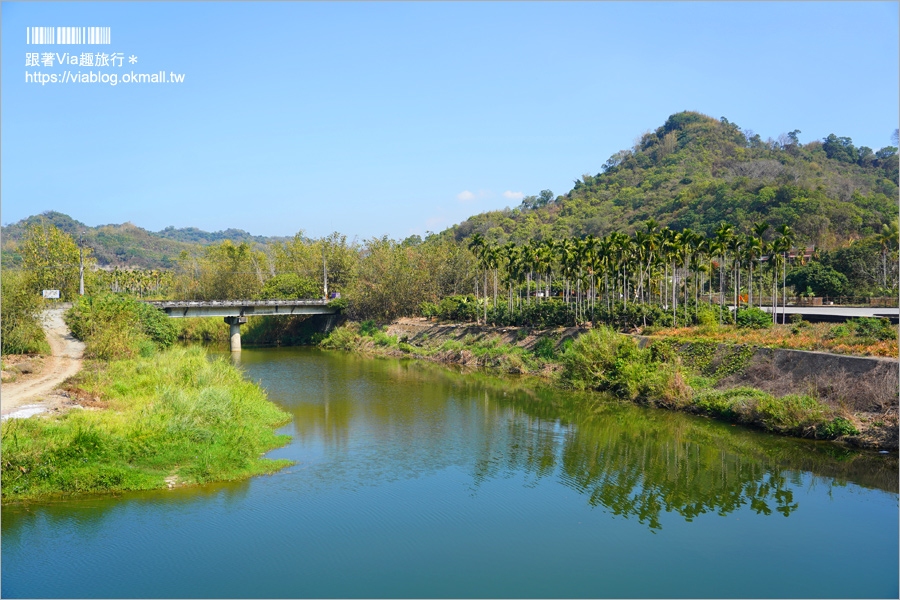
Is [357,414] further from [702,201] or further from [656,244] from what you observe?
[702,201]

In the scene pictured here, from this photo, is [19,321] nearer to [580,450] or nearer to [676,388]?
[580,450]

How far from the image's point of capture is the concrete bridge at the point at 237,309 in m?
66.0

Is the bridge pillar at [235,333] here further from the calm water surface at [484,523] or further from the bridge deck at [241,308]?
the calm water surface at [484,523]

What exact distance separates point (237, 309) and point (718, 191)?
80.4 meters

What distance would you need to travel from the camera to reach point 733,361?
33688 mm

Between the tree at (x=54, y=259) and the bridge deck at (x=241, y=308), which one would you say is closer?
the tree at (x=54, y=259)

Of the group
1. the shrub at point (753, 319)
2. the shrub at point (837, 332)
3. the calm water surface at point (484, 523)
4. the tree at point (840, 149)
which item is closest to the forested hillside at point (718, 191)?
the tree at point (840, 149)

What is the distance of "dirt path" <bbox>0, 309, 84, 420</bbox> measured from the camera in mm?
24109

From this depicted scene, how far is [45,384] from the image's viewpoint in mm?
29094

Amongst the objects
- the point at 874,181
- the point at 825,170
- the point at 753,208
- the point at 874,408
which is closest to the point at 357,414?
the point at 874,408

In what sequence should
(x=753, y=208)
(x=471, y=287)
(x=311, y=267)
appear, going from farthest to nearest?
(x=753, y=208)
(x=311, y=267)
(x=471, y=287)

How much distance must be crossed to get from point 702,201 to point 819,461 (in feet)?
304

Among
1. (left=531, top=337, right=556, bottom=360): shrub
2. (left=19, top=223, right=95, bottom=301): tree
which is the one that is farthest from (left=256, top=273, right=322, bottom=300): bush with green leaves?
(left=531, top=337, right=556, bottom=360): shrub

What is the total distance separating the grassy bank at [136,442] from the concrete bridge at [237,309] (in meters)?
37.9
